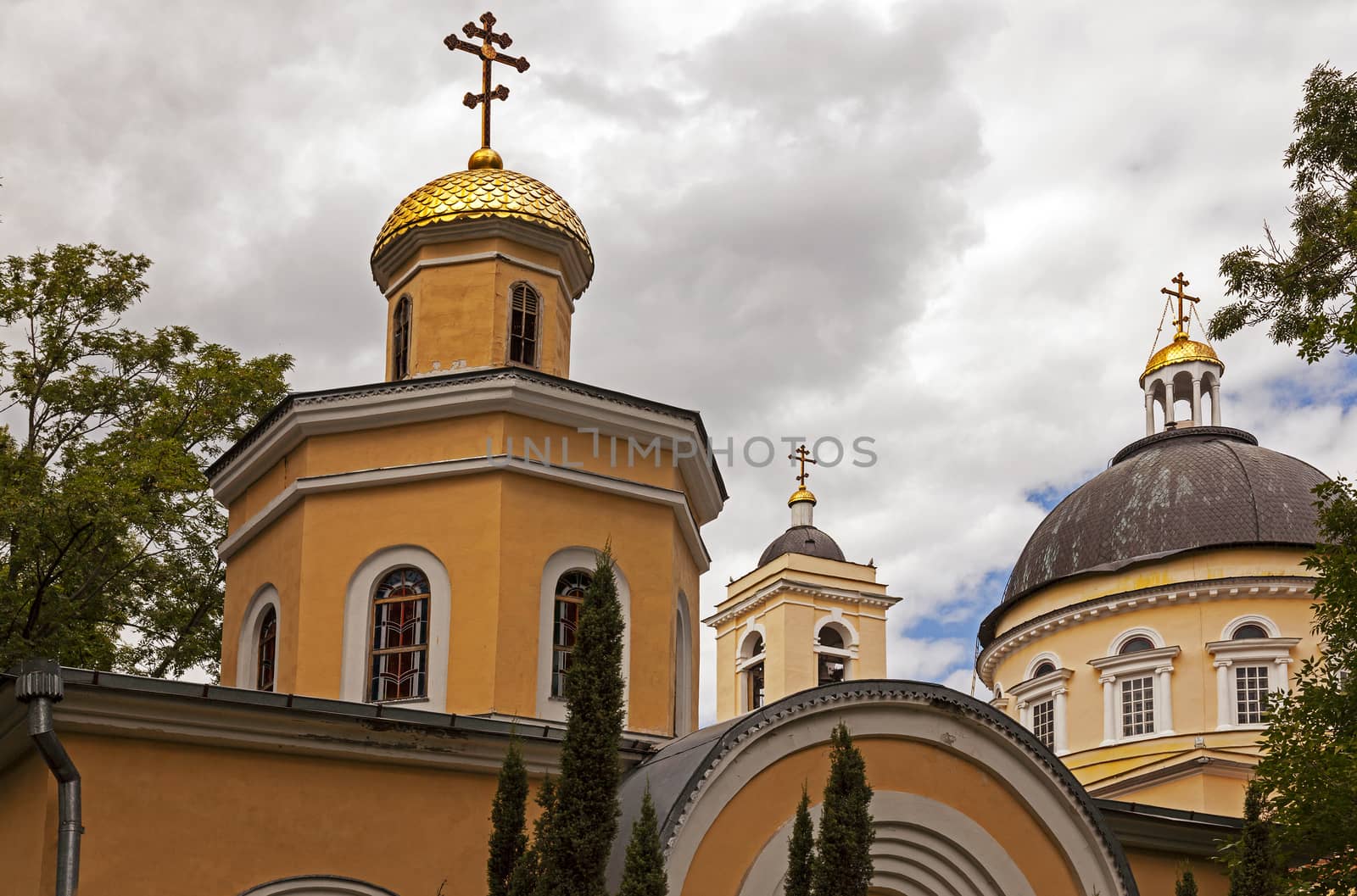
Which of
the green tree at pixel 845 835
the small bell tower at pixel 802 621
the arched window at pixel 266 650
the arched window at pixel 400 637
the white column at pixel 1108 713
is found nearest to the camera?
the green tree at pixel 845 835

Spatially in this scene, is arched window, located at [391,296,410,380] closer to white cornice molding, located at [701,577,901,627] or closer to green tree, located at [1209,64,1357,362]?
green tree, located at [1209,64,1357,362]

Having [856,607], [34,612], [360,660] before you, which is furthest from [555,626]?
[856,607]

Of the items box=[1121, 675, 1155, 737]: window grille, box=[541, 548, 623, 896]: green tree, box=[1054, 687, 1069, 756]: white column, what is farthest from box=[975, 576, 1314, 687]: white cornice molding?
box=[541, 548, 623, 896]: green tree

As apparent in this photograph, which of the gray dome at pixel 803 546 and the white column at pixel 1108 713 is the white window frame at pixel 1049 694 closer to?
the white column at pixel 1108 713

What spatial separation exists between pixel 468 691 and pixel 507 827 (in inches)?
152

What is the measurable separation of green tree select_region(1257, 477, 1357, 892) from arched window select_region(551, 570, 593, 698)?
618 cm

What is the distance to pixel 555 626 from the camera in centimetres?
1512

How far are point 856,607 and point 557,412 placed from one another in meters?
25.8

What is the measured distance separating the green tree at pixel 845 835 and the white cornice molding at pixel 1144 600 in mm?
18591

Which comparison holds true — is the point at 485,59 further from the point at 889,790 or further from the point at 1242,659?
the point at 1242,659

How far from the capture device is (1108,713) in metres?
28.2

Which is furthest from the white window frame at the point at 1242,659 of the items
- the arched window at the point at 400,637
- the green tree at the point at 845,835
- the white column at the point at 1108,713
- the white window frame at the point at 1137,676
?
the green tree at the point at 845,835

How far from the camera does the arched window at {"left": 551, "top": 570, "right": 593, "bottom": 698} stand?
1496 cm

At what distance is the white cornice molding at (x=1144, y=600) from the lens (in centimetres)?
2741
